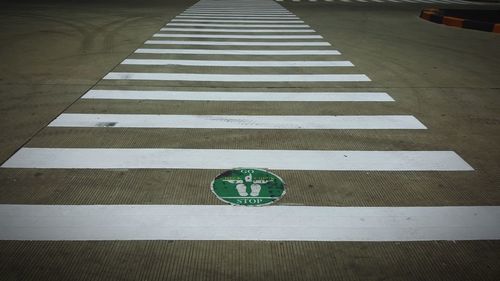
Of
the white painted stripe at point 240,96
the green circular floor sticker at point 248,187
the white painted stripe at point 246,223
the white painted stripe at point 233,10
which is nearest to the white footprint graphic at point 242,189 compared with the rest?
the green circular floor sticker at point 248,187

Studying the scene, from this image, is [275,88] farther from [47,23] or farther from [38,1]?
[38,1]

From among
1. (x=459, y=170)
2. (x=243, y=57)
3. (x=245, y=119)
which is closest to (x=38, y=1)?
(x=243, y=57)

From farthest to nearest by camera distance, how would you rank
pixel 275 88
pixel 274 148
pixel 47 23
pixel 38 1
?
pixel 38 1 → pixel 47 23 → pixel 275 88 → pixel 274 148

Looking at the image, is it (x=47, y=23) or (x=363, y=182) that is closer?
(x=363, y=182)

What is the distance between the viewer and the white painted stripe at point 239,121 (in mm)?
4113

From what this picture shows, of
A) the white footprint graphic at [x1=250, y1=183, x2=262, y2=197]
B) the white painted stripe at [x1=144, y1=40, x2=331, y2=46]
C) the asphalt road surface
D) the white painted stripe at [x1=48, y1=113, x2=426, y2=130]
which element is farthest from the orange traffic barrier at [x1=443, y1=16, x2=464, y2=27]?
the white footprint graphic at [x1=250, y1=183, x2=262, y2=197]

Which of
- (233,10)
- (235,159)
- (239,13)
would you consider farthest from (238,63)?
(233,10)

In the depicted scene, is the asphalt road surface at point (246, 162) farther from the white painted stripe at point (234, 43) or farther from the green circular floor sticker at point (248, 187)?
the white painted stripe at point (234, 43)

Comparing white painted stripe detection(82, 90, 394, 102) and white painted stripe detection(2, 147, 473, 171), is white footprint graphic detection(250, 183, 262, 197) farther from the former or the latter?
white painted stripe detection(82, 90, 394, 102)

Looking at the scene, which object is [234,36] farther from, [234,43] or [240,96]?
[240,96]

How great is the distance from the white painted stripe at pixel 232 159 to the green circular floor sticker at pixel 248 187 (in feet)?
0.47

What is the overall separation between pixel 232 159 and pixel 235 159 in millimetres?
28

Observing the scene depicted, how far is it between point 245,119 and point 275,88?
131cm

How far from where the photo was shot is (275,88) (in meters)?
5.42
